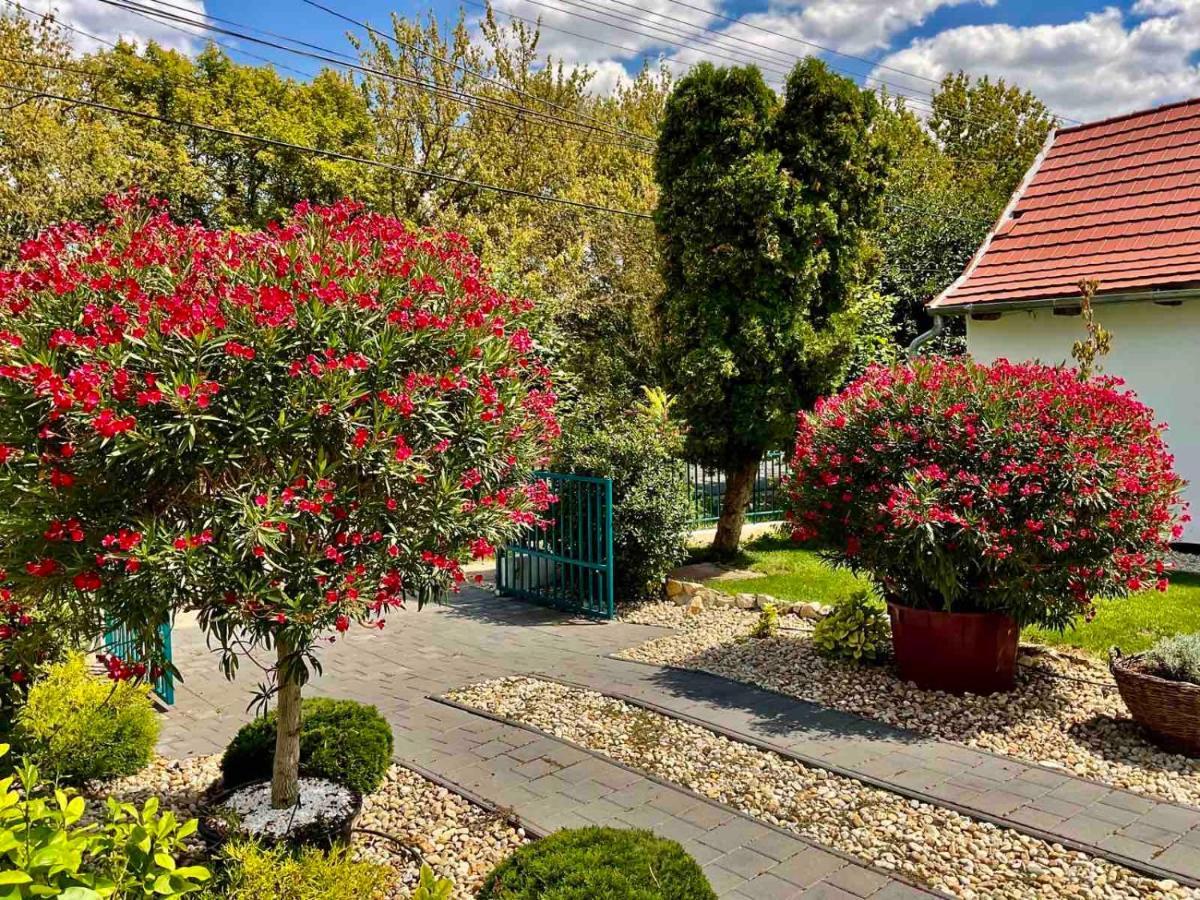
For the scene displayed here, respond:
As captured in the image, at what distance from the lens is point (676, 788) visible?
4.26 meters

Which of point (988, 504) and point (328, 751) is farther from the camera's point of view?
point (988, 504)

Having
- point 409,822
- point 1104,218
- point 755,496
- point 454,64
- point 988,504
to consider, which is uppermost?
point 454,64

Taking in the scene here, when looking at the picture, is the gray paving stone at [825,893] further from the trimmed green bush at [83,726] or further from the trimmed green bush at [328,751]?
the trimmed green bush at [83,726]

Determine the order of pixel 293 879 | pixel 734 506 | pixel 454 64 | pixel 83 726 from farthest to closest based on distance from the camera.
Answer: pixel 454 64 → pixel 734 506 → pixel 83 726 → pixel 293 879

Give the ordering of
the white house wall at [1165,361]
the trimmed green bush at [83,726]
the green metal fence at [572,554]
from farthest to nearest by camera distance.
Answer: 1. the white house wall at [1165,361]
2. the green metal fence at [572,554]
3. the trimmed green bush at [83,726]

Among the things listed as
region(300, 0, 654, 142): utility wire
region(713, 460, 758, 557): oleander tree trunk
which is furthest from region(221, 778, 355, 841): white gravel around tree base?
region(300, 0, 654, 142): utility wire

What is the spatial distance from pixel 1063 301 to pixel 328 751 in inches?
395

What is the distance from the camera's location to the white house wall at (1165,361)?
990 centimetres

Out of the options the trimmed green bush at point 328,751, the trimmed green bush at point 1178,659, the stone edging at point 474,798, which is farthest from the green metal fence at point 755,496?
the trimmed green bush at point 328,751

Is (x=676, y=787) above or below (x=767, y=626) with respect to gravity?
below

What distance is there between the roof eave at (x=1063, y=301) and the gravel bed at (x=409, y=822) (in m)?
9.52

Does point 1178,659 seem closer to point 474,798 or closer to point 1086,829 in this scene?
point 1086,829

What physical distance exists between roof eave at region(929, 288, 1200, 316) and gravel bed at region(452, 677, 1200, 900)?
8084mm

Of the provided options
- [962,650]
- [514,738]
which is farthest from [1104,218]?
[514,738]
